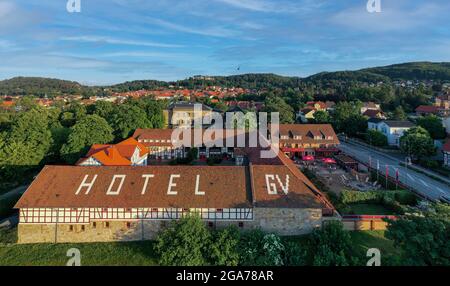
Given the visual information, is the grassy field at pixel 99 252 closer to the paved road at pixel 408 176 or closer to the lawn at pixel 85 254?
the lawn at pixel 85 254

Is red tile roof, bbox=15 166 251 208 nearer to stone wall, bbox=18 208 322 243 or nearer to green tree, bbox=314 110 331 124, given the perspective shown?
stone wall, bbox=18 208 322 243

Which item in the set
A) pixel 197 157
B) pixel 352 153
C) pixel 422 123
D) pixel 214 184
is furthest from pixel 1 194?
pixel 422 123

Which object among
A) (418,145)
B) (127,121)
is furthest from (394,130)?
(127,121)

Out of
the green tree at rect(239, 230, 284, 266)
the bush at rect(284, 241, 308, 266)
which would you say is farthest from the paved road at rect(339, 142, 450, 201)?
the green tree at rect(239, 230, 284, 266)

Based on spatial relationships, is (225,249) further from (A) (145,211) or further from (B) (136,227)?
(B) (136,227)
